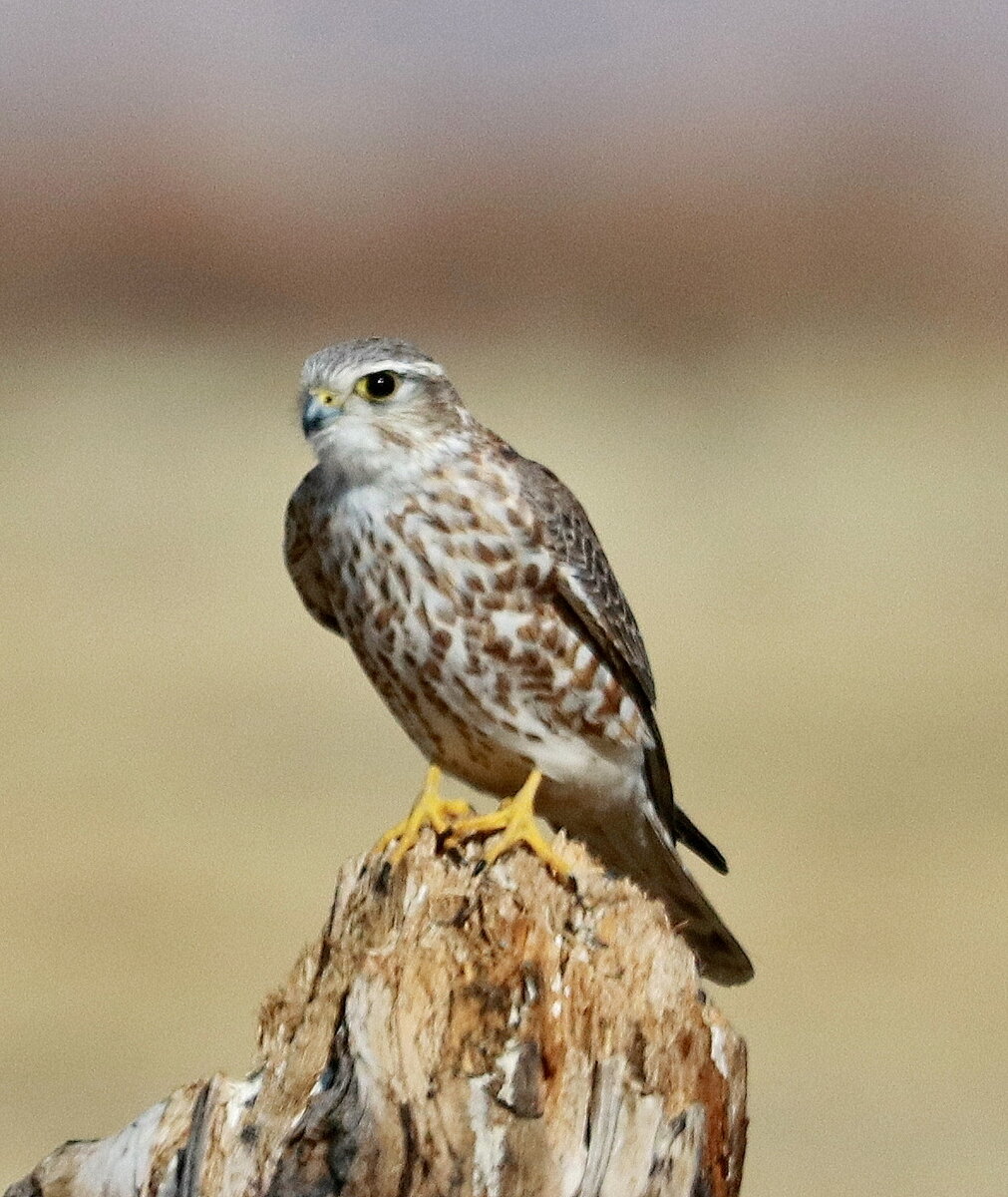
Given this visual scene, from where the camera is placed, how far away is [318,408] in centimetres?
406

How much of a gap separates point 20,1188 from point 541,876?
0.98 metres

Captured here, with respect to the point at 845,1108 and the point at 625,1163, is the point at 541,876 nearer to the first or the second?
the point at 625,1163

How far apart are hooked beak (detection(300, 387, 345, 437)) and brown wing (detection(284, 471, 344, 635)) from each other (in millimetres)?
192

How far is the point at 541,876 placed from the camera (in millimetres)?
3445

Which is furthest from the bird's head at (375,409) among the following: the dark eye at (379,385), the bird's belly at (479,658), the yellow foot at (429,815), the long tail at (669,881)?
the long tail at (669,881)

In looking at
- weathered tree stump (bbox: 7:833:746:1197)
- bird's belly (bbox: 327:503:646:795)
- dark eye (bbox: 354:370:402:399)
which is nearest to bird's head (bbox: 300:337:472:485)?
dark eye (bbox: 354:370:402:399)

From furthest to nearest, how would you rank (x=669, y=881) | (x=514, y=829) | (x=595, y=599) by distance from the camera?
(x=669, y=881), (x=595, y=599), (x=514, y=829)

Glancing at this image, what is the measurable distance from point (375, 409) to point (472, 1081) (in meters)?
1.60

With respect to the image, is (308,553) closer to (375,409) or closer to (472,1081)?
(375,409)

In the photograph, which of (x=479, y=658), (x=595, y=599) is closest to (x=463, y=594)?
(x=479, y=658)

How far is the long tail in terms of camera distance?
427 cm

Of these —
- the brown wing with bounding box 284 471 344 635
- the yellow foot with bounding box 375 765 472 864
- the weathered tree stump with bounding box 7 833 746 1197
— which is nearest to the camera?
the weathered tree stump with bounding box 7 833 746 1197

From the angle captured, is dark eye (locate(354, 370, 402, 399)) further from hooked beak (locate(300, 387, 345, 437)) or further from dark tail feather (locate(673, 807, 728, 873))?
dark tail feather (locate(673, 807, 728, 873))

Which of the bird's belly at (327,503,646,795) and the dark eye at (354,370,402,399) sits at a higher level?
the dark eye at (354,370,402,399)
